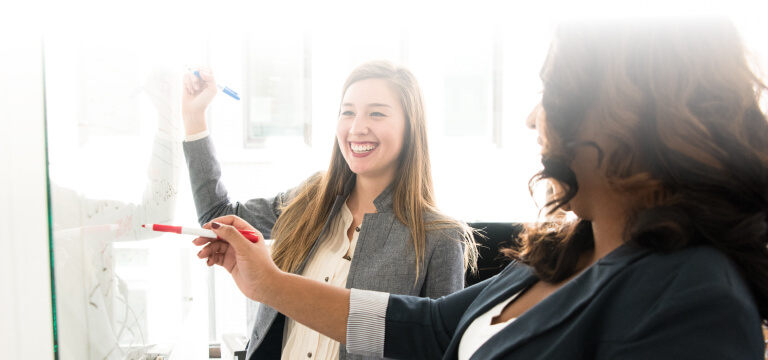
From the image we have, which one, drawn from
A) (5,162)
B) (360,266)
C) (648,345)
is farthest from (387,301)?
(5,162)

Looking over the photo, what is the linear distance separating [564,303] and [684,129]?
229 mm

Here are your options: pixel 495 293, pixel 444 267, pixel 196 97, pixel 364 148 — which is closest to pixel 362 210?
pixel 364 148

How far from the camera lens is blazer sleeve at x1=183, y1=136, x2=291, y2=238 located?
1417mm

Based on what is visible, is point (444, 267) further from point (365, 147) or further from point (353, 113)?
point (353, 113)

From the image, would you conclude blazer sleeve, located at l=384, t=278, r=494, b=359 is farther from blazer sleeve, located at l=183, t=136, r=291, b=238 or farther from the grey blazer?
blazer sleeve, located at l=183, t=136, r=291, b=238

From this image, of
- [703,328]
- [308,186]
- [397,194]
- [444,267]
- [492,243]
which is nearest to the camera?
[703,328]

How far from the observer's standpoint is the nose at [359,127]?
139 cm

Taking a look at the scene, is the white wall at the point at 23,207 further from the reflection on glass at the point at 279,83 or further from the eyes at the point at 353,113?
the reflection on glass at the point at 279,83

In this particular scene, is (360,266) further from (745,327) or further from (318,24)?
(318,24)

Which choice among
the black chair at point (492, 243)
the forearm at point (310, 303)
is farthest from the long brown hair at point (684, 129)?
the black chair at point (492, 243)

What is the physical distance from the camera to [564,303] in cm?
61

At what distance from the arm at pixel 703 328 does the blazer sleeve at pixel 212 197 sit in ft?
3.92

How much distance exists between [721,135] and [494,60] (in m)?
3.89

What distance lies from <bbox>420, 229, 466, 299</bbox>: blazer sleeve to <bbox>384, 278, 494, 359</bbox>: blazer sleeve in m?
0.36
